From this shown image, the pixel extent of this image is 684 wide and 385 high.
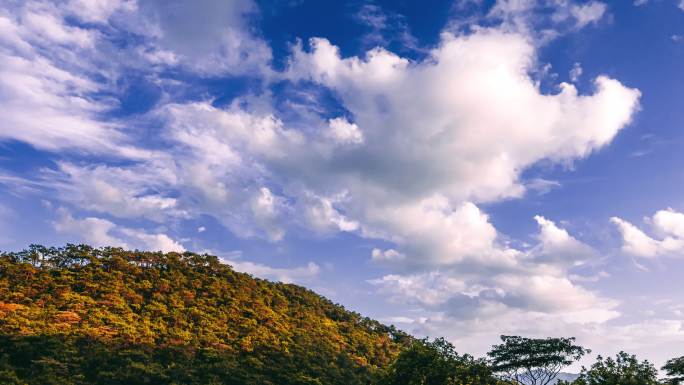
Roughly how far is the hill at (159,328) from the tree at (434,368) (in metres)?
17.8

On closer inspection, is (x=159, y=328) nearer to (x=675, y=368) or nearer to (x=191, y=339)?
(x=191, y=339)

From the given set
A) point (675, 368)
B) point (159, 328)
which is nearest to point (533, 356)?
point (675, 368)

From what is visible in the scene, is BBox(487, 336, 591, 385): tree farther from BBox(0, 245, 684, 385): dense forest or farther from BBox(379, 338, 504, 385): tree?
BBox(379, 338, 504, 385): tree

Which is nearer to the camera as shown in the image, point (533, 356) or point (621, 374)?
point (621, 374)

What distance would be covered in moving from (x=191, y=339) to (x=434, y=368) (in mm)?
Answer: 35154

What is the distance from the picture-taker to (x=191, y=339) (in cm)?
6331

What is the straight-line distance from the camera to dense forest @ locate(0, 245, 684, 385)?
150 ft

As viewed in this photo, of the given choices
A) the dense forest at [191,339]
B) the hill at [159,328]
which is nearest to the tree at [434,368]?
the dense forest at [191,339]

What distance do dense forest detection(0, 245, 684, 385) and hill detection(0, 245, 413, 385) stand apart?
16 cm

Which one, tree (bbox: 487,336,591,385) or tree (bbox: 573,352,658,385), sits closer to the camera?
tree (bbox: 573,352,658,385)

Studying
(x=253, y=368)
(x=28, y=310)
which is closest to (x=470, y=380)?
(x=253, y=368)

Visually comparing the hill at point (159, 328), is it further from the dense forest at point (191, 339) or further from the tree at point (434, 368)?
the tree at point (434, 368)

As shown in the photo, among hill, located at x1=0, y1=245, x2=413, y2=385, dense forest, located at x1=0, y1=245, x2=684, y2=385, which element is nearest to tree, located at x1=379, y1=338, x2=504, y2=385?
dense forest, located at x1=0, y1=245, x2=684, y2=385

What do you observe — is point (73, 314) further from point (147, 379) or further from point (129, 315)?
point (147, 379)
